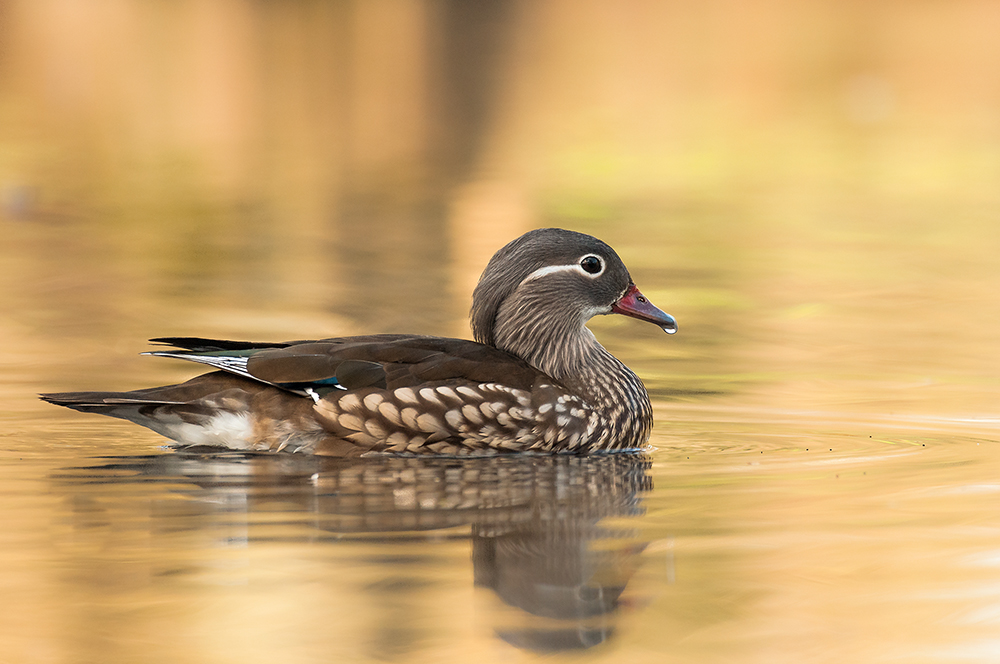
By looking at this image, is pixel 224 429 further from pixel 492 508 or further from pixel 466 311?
pixel 466 311

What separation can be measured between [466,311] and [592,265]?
2.96 meters

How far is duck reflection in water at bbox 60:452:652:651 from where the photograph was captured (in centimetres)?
460

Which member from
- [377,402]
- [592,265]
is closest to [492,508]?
[377,402]

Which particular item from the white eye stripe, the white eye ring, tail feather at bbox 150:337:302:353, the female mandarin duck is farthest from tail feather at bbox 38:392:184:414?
the white eye ring

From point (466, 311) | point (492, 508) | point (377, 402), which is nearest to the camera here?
point (492, 508)

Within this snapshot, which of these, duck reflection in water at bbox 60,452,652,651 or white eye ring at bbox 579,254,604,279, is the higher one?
white eye ring at bbox 579,254,604,279

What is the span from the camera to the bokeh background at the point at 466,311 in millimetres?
4551

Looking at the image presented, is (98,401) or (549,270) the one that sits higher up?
(549,270)

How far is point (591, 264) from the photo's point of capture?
756cm

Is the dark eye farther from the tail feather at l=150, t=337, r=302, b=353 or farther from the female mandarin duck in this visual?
the tail feather at l=150, t=337, r=302, b=353

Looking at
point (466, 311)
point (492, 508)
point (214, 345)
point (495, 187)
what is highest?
point (495, 187)

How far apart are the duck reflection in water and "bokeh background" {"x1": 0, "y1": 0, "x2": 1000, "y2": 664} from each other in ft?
0.16

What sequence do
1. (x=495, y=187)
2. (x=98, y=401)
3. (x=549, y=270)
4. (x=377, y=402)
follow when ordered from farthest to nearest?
(x=495, y=187) < (x=549, y=270) < (x=377, y=402) < (x=98, y=401)

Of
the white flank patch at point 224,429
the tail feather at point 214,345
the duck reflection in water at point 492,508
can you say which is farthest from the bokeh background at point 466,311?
the tail feather at point 214,345
